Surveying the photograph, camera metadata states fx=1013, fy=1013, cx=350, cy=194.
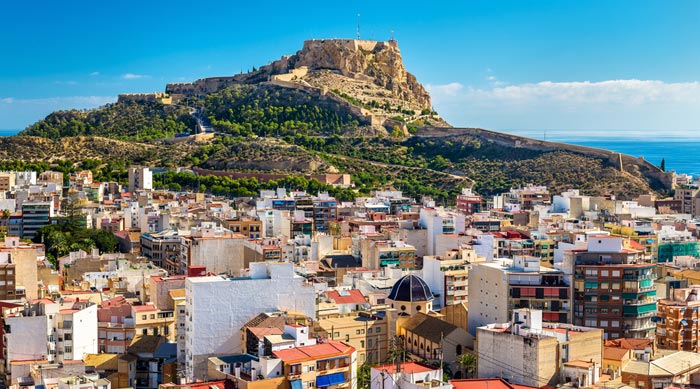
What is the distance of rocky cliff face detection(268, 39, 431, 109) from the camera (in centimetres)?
10450

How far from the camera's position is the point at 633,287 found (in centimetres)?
2934

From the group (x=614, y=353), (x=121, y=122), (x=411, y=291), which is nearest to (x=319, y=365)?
(x=614, y=353)

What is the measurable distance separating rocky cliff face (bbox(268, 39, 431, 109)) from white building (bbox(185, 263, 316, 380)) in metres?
77.9

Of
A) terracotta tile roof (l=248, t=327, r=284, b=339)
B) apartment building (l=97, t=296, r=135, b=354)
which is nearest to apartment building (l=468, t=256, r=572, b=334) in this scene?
terracotta tile roof (l=248, t=327, r=284, b=339)

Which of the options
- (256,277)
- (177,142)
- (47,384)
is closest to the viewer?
(47,384)

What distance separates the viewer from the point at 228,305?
26.9 meters

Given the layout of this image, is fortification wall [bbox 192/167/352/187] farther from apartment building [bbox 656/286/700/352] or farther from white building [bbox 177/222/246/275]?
apartment building [bbox 656/286/700/352]

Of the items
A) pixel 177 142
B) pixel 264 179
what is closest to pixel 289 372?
pixel 264 179

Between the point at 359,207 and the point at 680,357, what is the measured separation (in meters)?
34.6

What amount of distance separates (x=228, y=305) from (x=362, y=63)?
81223 millimetres

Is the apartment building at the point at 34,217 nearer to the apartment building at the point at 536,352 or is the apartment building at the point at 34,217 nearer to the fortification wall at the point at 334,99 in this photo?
the apartment building at the point at 536,352

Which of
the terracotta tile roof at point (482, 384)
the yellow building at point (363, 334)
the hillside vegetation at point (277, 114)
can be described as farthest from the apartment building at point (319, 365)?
the hillside vegetation at point (277, 114)

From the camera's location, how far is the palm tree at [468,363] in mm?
25750

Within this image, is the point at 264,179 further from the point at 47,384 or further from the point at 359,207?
the point at 47,384
